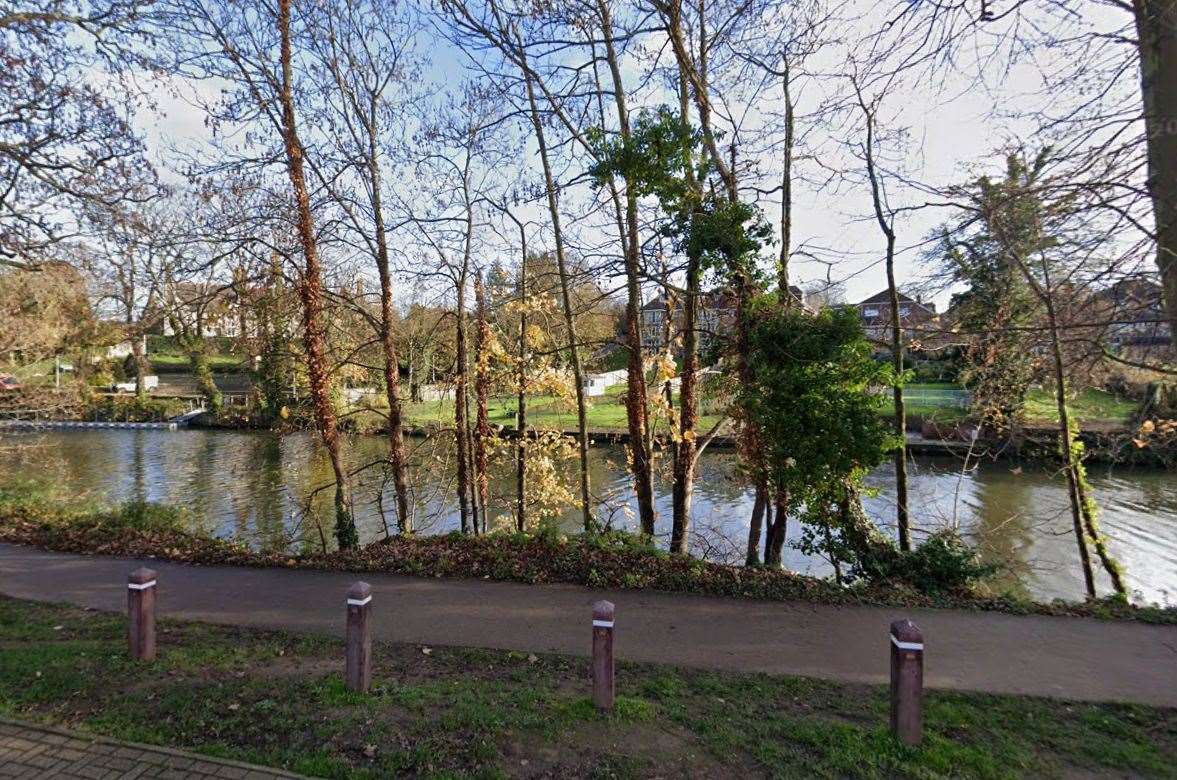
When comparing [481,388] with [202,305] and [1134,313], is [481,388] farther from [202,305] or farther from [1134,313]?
[1134,313]

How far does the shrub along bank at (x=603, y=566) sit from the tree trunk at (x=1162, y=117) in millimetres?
3838

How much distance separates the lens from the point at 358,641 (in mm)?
4395

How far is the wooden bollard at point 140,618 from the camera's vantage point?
5.02 meters

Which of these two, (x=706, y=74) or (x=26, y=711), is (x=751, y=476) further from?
(x=26, y=711)

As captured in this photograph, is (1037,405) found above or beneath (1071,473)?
above

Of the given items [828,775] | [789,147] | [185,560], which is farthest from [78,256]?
[828,775]

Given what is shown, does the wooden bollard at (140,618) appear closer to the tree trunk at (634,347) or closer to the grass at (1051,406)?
the tree trunk at (634,347)

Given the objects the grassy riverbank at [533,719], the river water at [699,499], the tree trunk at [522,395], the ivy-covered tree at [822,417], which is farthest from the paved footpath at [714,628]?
the tree trunk at [522,395]

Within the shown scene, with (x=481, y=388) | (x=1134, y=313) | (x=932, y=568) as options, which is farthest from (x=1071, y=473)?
(x=481, y=388)

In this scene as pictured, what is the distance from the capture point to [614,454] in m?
27.0

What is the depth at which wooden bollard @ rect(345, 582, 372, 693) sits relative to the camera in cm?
439

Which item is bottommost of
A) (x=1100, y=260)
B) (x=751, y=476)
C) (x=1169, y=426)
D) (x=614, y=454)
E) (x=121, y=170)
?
(x=614, y=454)

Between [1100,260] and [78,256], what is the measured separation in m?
15.4

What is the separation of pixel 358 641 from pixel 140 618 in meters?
2.22
